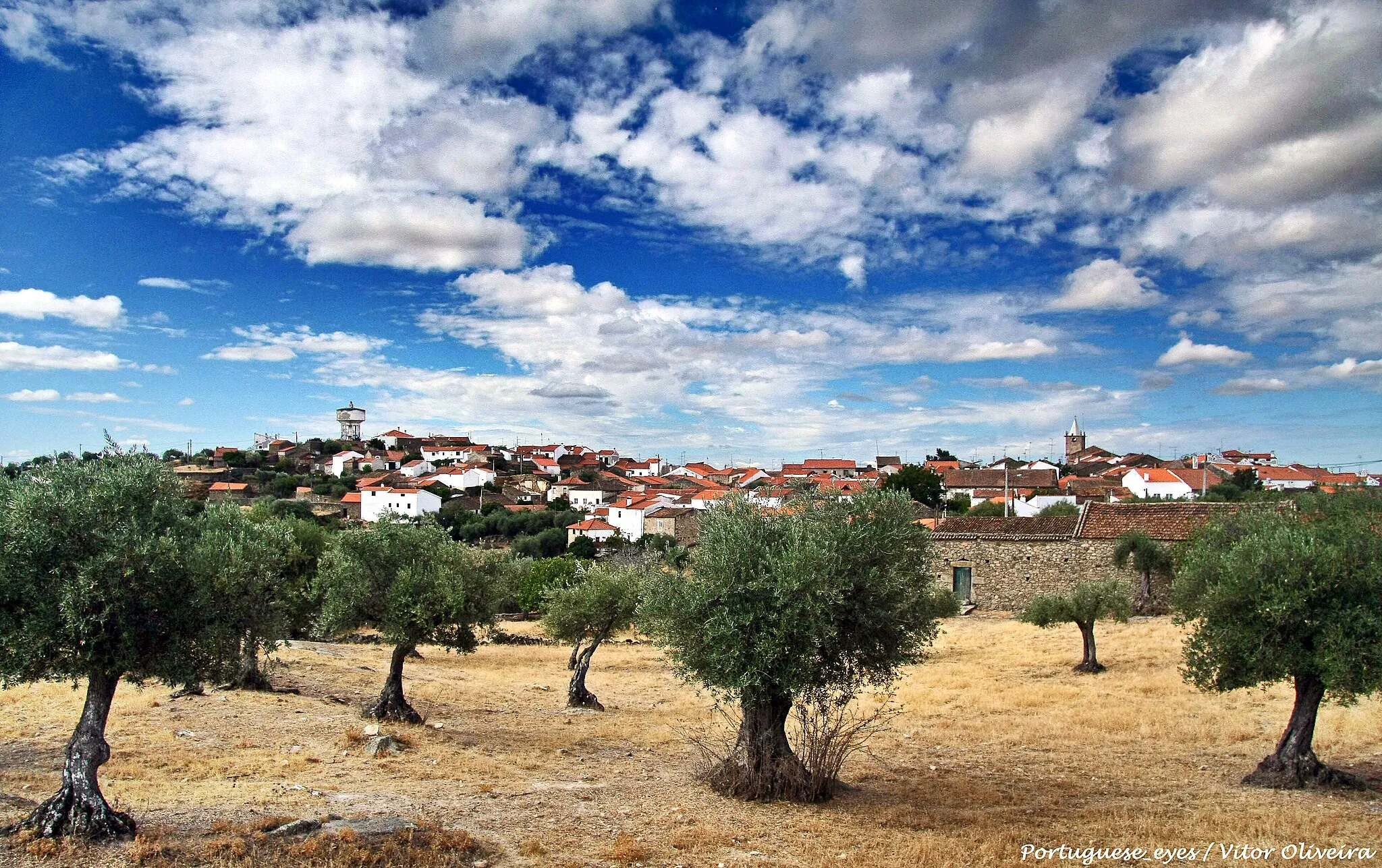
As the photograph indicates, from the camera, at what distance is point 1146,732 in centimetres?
1805

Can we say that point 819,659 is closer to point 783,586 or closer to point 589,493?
point 783,586

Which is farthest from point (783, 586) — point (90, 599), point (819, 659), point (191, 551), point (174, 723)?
point (174, 723)

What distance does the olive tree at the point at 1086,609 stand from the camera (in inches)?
1049

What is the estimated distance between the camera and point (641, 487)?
117188 millimetres

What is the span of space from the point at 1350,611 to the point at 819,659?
8474 millimetres

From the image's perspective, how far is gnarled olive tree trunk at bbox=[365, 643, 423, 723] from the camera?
1923cm

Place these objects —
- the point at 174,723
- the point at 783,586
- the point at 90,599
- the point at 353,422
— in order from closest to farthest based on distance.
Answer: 1. the point at 90,599
2. the point at 783,586
3. the point at 174,723
4. the point at 353,422

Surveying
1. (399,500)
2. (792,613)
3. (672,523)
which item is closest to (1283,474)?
(672,523)

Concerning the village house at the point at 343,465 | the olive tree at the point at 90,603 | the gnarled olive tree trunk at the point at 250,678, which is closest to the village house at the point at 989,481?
the gnarled olive tree trunk at the point at 250,678

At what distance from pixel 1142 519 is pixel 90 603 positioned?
145 feet

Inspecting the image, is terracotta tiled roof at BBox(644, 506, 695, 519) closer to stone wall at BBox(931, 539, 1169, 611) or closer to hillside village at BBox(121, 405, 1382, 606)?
hillside village at BBox(121, 405, 1382, 606)

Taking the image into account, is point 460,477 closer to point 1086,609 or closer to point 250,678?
point 250,678

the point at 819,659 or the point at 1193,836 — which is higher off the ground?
the point at 819,659

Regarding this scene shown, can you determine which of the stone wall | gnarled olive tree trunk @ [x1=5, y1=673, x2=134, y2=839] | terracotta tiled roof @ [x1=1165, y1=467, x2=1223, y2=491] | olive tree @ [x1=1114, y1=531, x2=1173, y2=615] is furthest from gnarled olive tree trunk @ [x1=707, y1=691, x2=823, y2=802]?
terracotta tiled roof @ [x1=1165, y1=467, x2=1223, y2=491]
